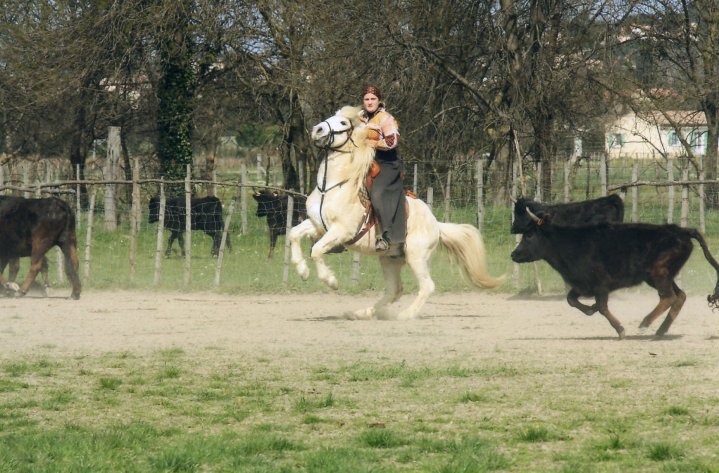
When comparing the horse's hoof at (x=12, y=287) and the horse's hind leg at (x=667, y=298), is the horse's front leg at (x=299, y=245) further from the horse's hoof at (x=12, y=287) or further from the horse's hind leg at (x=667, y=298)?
the horse's hoof at (x=12, y=287)

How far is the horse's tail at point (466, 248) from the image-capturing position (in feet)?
52.5

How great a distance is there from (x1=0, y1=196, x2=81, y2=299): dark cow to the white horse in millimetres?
4383

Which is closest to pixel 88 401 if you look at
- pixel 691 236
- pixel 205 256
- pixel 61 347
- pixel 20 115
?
pixel 61 347

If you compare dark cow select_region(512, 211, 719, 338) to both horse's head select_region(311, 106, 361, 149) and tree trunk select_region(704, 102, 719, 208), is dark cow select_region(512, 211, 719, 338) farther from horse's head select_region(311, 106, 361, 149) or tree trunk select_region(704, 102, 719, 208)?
tree trunk select_region(704, 102, 719, 208)

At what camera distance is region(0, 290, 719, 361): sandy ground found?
12.6 meters

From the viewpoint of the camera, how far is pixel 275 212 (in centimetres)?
2519

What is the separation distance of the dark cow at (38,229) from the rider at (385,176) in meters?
5.06

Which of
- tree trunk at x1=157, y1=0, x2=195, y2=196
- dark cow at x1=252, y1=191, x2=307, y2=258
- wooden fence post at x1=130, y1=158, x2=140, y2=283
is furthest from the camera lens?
tree trunk at x1=157, y1=0, x2=195, y2=196

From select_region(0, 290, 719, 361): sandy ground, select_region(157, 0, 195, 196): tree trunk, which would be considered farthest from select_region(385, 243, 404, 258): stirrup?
select_region(157, 0, 195, 196): tree trunk

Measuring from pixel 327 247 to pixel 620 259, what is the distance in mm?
3309

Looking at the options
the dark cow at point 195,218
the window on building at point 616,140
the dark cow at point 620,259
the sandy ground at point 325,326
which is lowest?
the sandy ground at point 325,326

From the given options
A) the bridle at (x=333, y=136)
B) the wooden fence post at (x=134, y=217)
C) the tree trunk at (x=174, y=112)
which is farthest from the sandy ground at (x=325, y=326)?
the tree trunk at (x=174, y=112)

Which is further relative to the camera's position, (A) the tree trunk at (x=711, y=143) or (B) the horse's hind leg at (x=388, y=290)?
(A) the tree trunk at (x=711, y=143)

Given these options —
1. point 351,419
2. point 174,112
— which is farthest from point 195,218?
point 351,419
